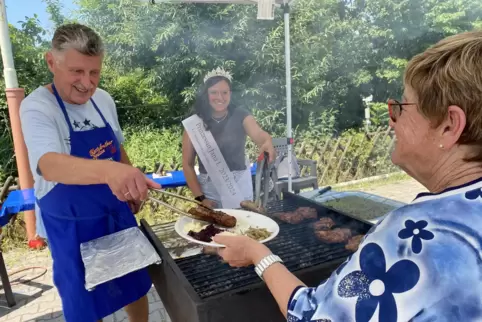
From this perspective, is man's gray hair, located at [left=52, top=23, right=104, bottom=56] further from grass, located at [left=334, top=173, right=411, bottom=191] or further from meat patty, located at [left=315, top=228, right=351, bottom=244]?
grass, located at [left=334, top=173, right=411, bottom=191]

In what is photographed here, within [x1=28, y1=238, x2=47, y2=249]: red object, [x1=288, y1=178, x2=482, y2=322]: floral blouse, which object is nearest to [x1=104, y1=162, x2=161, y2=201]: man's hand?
[x1=288, y1=178, x2=482, y2=322]: floral blouse

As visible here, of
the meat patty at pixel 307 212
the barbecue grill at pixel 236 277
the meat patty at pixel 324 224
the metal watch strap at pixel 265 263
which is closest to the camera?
the metal watch strap at pixel 265 263

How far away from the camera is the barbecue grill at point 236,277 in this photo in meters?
1.56

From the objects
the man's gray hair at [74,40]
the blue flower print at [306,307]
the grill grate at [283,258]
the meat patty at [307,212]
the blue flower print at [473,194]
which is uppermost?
the man's gray hair at [74,40]

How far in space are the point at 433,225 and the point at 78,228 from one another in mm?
1969

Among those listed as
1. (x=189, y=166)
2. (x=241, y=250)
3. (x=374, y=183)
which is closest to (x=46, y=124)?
(x=241, y=250)

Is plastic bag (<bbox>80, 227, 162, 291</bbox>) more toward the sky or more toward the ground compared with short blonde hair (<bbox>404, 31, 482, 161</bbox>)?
more toward the ground

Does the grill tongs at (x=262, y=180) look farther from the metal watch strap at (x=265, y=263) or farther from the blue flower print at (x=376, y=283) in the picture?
the blue flower print at (x=376, y=283)

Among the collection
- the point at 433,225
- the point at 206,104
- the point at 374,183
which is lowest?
the point at 374,183

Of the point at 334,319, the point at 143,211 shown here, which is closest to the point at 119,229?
the point at 334,319

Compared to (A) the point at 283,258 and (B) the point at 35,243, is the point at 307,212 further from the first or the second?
(B) the point at 35,243

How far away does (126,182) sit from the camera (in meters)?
1.61

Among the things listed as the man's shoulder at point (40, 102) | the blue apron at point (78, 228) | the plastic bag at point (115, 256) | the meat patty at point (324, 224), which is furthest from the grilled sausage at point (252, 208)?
the man's shoulder at point (40, 102)

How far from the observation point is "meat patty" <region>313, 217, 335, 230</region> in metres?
2.41
